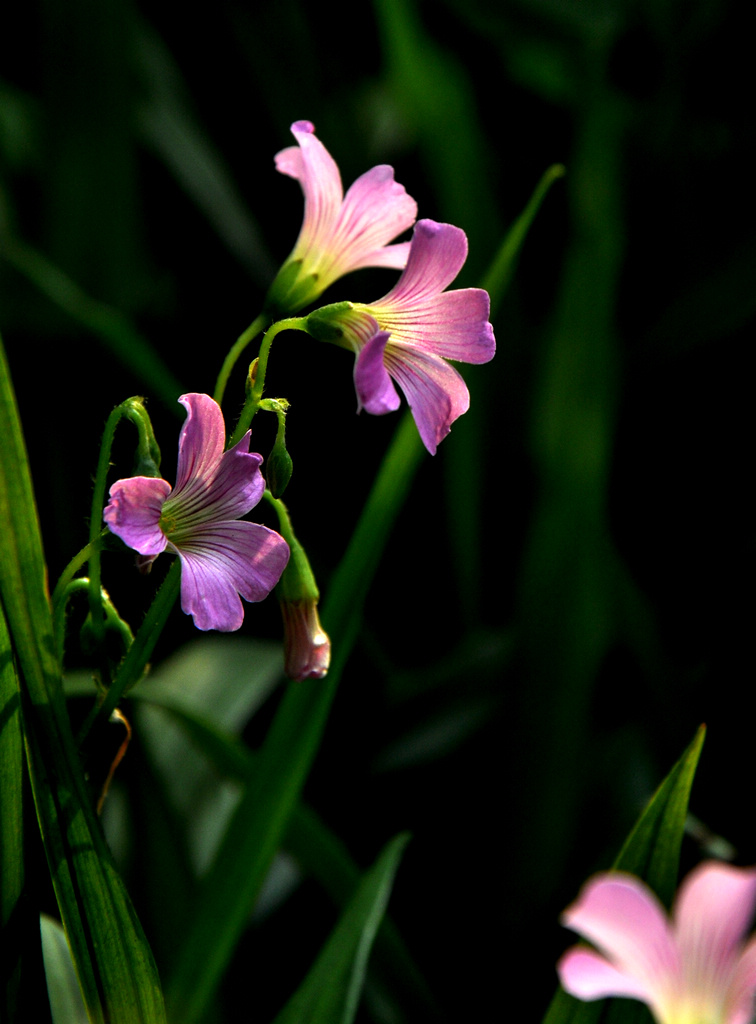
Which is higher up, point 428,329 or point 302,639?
point 428,329

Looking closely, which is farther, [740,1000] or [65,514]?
[65,514]

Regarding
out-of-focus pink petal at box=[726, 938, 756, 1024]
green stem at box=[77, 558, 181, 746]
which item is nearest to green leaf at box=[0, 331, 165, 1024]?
green stem at box=[77, 558, 181, 746]

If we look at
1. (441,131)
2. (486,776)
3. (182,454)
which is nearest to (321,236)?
(182,454)

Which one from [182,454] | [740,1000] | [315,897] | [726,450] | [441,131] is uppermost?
[441,131]

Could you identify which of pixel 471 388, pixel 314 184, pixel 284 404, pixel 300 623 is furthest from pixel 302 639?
pixel 471 388

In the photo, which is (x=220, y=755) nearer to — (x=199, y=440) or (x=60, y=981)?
(x=60, y=981)

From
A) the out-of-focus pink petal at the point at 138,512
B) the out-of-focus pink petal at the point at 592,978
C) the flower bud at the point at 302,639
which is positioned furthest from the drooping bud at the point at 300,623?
the out-of-focus pink petal at the point at 592,978

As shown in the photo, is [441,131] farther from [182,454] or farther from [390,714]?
[182,454]
